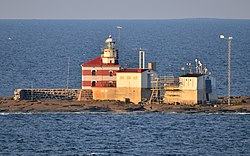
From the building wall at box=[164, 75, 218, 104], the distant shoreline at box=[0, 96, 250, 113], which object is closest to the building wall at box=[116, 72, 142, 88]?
the distant shoreline at box=[0, 96, 250, 113]

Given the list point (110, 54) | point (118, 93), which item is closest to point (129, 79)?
point (118, 93)

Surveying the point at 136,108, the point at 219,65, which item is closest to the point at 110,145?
the point at 136,108

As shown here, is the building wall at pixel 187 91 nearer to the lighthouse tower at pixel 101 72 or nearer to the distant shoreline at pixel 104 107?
the distant shoreline at pixel 104 107

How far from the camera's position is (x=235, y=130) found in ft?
349

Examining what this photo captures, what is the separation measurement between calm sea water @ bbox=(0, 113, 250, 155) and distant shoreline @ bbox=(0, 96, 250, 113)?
3.92 ft

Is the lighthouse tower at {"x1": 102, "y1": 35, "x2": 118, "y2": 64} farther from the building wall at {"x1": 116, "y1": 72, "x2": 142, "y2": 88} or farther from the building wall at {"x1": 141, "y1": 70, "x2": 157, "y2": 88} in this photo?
the building wall at {"x1": 141, "y1": 70, "x2": 157, "y2": 88}

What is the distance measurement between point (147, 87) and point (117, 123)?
10.1 m

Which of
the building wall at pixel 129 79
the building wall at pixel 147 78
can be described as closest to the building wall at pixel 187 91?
the building wall at pixel 147 78

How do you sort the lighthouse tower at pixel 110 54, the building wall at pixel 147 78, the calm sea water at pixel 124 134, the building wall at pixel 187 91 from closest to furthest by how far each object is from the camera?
the calm sea water at pixel 124 134, the building wall at pixel 187 91, the building wall at pixel 147 78, the lighthouse tower at pixel 110 54

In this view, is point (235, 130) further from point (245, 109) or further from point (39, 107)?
point (39, 107)

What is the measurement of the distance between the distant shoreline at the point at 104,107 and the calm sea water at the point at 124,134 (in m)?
1.20

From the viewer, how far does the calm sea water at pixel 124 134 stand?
95750mm

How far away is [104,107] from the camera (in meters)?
117

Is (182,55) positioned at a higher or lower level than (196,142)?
higher
